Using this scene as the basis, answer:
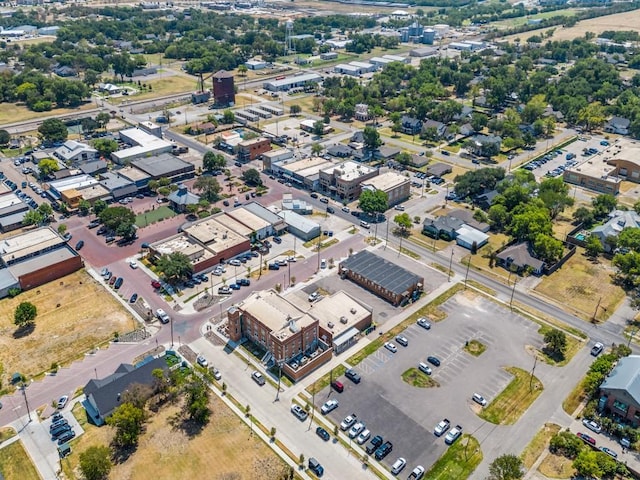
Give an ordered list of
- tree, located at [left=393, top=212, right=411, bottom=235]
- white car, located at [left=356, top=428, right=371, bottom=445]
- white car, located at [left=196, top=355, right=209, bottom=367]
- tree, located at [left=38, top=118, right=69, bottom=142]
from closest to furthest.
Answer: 1. white car, located at [left=356, top=428, right=371, bottom=445]
2. white car, located at [left=196, top=355, right=209, bottom=367]
3. tree, located at [left=393, top=212, right=411, bottom=235]
4. tree, located at [left=38, top=118, right=69, bottom=142]

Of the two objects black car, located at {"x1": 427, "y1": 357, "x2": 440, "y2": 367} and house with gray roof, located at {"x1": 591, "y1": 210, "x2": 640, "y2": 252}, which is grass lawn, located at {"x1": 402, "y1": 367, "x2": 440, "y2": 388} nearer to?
black car, located at {"x1": 427, "y1": 357, "x2": 440, "y2": 367}

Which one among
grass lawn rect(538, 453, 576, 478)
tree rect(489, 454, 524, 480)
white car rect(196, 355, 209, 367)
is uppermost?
tree rect(489, 454, 524, 480)

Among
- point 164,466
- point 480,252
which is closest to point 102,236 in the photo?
point 164,466

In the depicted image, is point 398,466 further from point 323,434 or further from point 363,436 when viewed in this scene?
point 323,434

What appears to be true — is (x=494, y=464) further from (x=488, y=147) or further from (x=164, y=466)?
(x=488, y=147)

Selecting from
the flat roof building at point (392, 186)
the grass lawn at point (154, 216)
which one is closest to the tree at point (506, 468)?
the flat roof building at point (392, 186)

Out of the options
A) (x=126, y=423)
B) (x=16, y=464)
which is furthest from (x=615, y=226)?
(x=16, y=464)

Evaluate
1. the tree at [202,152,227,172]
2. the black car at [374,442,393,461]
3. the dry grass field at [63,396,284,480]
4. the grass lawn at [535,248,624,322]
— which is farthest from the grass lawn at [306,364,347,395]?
the tree at [202,152,227,172]
